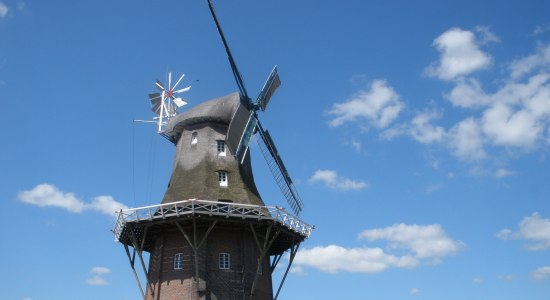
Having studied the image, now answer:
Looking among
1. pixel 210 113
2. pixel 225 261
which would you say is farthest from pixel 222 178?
pixel 225 261

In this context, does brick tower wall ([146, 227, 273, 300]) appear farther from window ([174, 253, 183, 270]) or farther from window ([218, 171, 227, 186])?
window ([218, 171, 227, 186])

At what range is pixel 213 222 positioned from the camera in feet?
74.7

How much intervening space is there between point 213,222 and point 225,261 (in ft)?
7.28

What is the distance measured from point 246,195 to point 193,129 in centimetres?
523

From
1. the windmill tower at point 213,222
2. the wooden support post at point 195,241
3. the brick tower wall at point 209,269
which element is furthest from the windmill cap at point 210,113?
the wooden support post at point 195,241

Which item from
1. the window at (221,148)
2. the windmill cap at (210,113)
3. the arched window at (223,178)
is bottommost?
the arched window at (223,178)

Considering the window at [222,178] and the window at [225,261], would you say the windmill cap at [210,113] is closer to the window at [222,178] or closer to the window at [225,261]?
the window at [222,178]

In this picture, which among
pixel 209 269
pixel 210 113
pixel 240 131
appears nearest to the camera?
pixel 209 269

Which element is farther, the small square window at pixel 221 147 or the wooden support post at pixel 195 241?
the small square window at pixel 221 147

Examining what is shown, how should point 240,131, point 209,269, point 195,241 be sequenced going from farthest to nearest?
1. point 240,131
2. point 209,269
3. point 195,241

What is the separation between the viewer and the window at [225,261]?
23605 millimetres

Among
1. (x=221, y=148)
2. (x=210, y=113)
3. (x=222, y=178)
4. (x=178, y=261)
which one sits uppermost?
(x=210, y=113)

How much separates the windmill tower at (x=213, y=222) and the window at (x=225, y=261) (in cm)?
5

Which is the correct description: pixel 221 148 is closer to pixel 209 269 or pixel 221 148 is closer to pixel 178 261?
pixel 178 261
